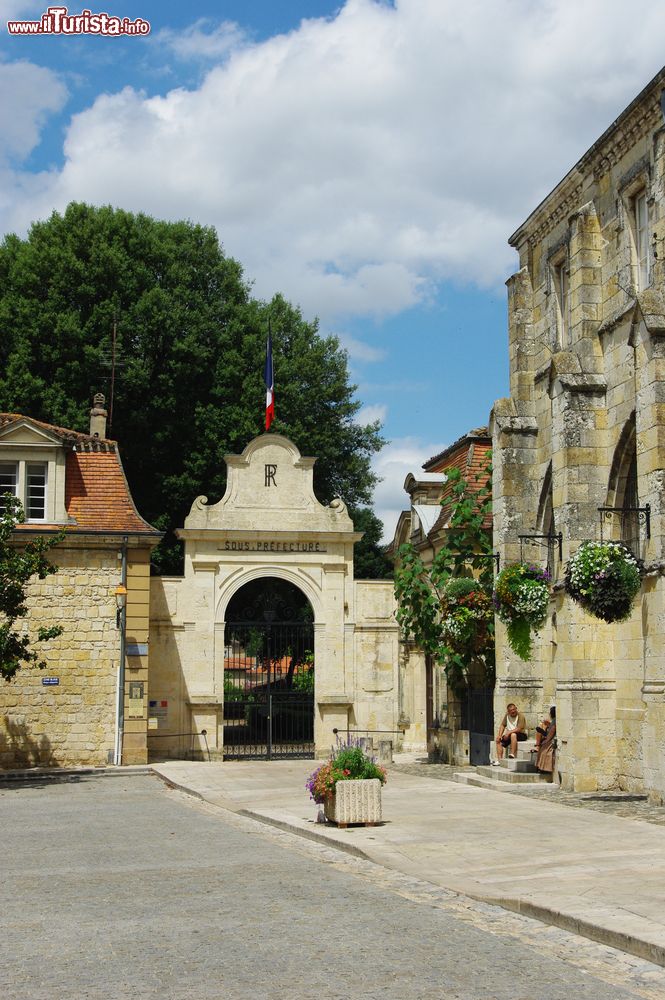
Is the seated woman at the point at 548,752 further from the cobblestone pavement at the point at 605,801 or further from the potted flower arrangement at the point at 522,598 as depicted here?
the potted flower arrangement at the point at 522,598

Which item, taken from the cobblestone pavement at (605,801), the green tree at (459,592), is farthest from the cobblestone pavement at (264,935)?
the green tree at (459,592)

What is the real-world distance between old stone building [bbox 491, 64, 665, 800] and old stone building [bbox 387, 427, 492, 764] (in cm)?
338

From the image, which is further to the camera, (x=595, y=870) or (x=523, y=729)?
(x=523, y=729)

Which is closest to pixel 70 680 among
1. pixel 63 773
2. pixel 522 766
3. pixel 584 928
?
pixel 63 773

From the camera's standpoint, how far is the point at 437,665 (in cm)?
2664

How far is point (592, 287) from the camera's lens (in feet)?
63.7

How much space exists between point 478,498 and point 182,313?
15.2 meters

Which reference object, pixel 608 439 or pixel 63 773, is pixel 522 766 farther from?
pixel 63 773

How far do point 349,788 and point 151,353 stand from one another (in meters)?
25.1

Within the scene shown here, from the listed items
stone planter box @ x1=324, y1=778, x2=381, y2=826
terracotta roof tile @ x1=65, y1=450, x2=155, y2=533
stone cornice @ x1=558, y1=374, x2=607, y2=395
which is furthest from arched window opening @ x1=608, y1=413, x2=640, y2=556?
terracotta roof tile @ x1=65, y1=450, x2=155, y2=533

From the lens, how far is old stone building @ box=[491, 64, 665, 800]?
16.4m

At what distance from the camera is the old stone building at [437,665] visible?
24672 millimetres

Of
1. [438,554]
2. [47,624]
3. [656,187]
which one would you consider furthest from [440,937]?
[47,624]

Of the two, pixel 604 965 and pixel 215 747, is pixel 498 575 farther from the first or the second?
pixel 604 965
